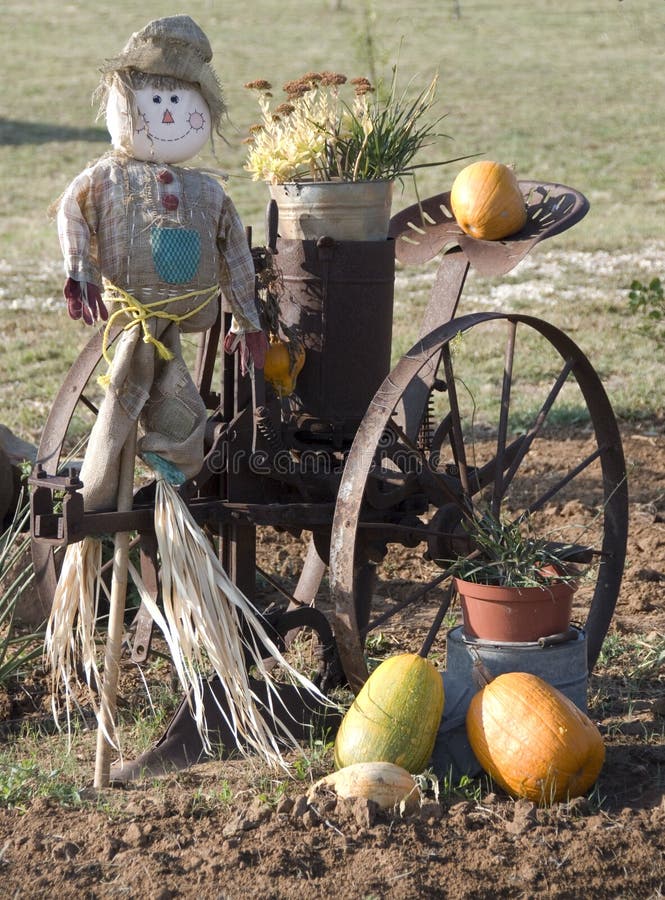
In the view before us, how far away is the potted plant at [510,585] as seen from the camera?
3363 millimetres

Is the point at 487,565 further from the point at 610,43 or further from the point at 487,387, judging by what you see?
the point at 610,43

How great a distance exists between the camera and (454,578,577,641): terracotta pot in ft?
11.0

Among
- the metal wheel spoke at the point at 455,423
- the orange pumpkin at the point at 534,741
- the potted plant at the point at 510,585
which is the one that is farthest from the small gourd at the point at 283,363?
the orange pumpkin at the point at 534,741

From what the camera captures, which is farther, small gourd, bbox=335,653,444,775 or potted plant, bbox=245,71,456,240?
potted plant, bbox=245,71,456,240

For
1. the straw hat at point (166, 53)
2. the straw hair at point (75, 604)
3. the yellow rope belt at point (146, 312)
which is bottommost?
the straw hair at point (75, 604)

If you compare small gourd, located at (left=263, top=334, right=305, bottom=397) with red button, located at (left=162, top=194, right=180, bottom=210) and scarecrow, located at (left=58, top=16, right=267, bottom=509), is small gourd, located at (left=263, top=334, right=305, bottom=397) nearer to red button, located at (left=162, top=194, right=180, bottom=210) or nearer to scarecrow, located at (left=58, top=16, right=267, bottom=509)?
scarecrow, located at (left=58, top=16, right=267, bottom=509)

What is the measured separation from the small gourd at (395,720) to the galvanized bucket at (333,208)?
4.60ft

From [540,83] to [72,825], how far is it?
22332 millimetres

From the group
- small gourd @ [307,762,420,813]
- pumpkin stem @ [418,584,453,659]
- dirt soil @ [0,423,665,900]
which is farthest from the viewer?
pumpkin stem @ [418,584,453,659]

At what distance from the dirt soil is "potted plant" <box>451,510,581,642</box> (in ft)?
1.44

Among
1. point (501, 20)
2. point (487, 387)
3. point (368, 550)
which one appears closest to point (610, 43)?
point (501, 20)

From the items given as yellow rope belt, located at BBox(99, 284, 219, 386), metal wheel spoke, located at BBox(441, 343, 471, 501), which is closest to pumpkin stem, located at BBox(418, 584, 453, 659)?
metal wheel spoke, located at BBox(441, 343, 471, 501)

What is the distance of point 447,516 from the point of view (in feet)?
12.0

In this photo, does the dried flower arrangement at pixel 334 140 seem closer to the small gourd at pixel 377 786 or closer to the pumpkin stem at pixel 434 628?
the pumpkin stem at pixel 434 628
